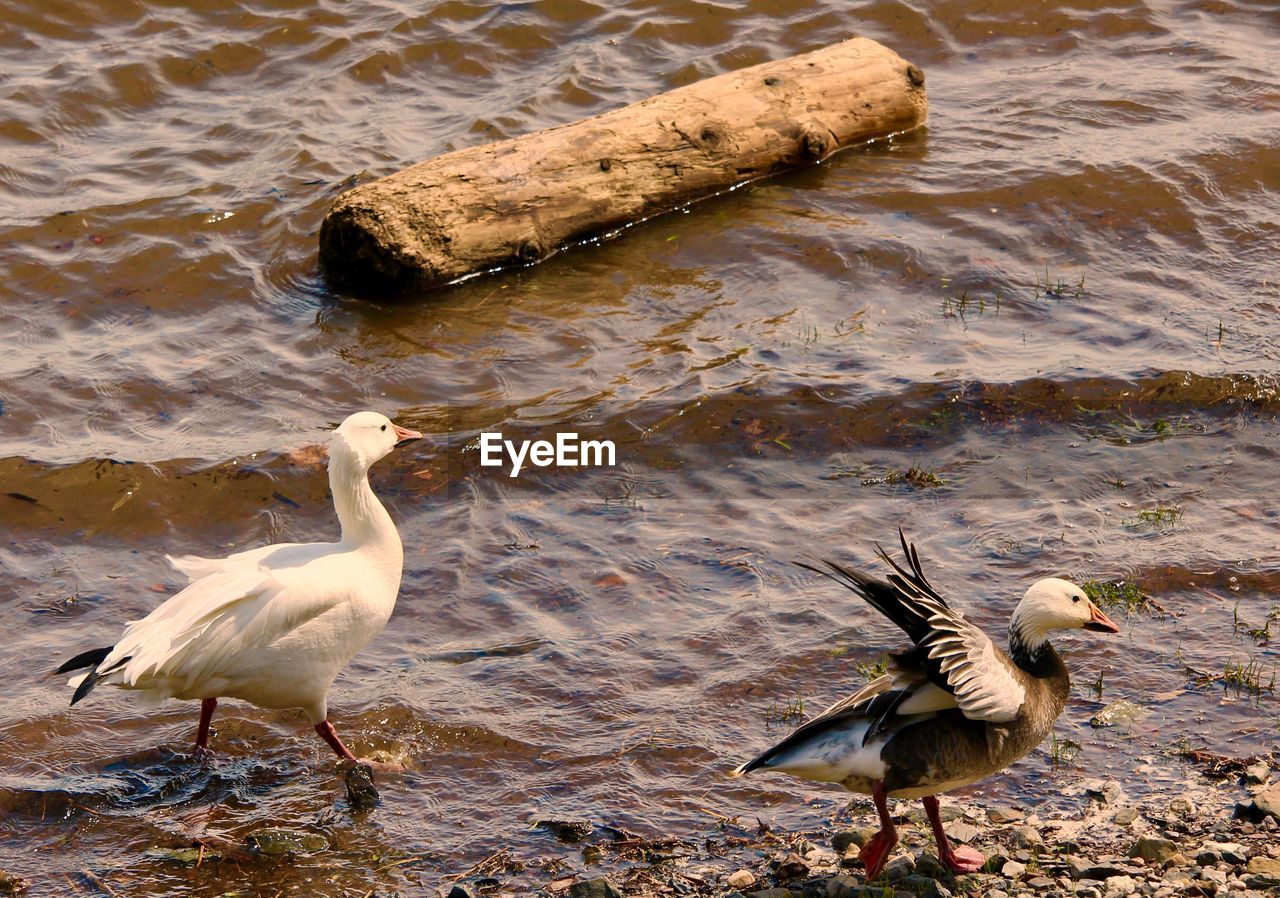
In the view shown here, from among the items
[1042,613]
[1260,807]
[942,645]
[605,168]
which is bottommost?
[1260,807]

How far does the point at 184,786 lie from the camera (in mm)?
6461

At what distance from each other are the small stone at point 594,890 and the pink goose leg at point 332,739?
1.56 metres

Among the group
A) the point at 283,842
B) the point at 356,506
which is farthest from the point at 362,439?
the point at 283,842

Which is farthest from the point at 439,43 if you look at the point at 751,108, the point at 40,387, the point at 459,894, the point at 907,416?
the point at 459,894

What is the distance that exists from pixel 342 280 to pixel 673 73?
4.61 m

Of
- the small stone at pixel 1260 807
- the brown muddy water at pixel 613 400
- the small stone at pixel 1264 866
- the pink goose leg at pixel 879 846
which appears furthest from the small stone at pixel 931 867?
the small stone at pixel 1260 807

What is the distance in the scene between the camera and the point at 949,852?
18.5ft

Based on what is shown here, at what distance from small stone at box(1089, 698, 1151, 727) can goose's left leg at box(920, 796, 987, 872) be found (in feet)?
3.98

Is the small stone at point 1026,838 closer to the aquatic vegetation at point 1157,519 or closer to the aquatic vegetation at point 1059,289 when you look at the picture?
the aquatic vegetation at point 1157,519

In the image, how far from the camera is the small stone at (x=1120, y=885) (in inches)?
207

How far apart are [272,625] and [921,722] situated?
280 cm

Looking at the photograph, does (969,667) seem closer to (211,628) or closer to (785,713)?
(785,713)

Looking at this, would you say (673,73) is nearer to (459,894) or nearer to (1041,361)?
(1041,361)

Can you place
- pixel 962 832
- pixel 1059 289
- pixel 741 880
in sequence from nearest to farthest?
pixel 741 880, pixel 962 832, pixel 1059 289
